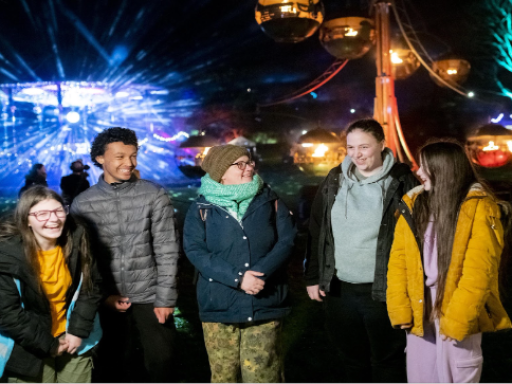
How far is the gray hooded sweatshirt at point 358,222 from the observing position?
10.2 ft

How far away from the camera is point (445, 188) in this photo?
104 inches

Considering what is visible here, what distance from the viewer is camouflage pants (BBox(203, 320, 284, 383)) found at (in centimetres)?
299

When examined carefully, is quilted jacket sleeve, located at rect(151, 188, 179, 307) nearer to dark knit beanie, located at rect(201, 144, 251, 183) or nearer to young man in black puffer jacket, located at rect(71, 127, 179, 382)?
young man in black puffer jacket, located at rect(71, 127, 179, 382)

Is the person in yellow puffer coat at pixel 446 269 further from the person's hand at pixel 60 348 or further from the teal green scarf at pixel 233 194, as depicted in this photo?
the person's hand at pixel 60 348

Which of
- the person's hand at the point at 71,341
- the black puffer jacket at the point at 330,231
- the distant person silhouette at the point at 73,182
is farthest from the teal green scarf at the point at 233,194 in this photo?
the distant person silhouette at the point at 73,182

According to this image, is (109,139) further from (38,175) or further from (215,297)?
(38,175)

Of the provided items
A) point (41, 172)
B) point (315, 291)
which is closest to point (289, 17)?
point (315, 291)

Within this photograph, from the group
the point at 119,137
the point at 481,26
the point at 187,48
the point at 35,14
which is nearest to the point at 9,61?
the point at 35,14

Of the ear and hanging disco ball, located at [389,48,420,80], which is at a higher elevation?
hanging disco ball, located at [389,48,420,80]

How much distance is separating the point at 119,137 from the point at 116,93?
30.5m

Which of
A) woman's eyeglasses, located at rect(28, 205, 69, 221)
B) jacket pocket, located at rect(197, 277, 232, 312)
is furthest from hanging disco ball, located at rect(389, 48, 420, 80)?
woman's eyeglasses, located at rect(28, 205, 69, 221)

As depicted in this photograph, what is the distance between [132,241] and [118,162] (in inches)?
20.4

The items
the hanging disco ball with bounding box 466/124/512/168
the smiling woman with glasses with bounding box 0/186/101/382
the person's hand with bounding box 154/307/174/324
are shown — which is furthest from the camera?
the hanging disco ball with bounding box 466/124/512/168

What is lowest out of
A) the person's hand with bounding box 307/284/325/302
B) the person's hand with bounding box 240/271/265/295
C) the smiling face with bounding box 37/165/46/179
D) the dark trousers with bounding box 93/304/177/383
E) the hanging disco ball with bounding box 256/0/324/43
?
the dark trousers with bounding box 93/304/177/383
